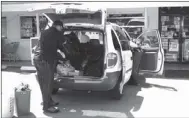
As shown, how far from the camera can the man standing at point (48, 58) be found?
626 centimetres

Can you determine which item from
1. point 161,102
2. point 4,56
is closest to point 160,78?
point 161,102

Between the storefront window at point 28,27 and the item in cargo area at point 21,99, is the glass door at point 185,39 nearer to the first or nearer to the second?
the storefront window at point 28,27

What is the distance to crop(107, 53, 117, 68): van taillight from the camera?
673cm

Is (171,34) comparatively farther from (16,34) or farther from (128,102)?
(16,34)

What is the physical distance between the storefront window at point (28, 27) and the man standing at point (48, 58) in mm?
7902

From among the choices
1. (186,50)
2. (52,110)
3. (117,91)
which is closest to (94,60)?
(117,91)

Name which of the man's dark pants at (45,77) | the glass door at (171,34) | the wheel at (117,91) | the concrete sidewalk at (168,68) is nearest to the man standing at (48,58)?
the man's dark pants at (45,77)

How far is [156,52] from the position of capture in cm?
882

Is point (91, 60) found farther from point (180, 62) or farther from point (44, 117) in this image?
point (180, 62)

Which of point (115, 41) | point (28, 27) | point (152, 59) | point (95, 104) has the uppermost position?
point (28, 27)

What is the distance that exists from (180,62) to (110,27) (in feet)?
21.3

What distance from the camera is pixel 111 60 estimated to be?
676 centimetres

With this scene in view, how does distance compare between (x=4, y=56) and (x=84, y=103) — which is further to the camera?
(x=4, y=56)

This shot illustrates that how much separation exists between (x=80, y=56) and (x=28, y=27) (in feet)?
22.3
